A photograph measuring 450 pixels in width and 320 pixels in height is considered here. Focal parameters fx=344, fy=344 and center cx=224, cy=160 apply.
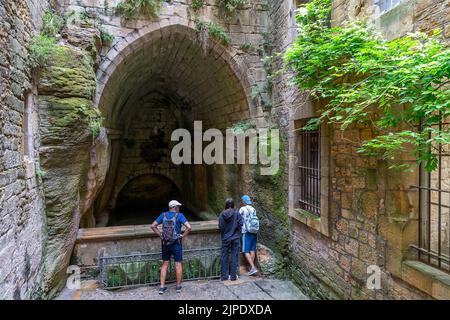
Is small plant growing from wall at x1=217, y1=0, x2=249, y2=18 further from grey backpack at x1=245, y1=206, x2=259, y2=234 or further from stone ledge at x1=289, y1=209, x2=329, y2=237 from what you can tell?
stone ledge at x1=289, y1=209, x2=329, y2=237

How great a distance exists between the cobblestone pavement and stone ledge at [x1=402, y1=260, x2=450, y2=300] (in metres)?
2.24

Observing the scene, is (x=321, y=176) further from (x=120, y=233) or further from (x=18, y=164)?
(x=18, y=164)

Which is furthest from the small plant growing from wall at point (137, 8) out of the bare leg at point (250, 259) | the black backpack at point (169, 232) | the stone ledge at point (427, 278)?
the stone ledge at point (427, 278)

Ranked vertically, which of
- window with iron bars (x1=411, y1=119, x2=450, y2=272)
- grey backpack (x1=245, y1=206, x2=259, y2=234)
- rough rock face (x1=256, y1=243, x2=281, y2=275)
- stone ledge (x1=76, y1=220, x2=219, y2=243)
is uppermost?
window with iron bars (x1=411, y1=119, x2=450, y2=272)

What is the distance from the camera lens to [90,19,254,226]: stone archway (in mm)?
6457

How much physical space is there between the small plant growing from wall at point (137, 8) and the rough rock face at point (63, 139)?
144 centimetres

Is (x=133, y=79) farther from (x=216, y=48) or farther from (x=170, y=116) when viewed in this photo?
(x=170, y=116)

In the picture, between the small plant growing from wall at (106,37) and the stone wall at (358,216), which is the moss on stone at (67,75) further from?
the stone wall at (358,216)

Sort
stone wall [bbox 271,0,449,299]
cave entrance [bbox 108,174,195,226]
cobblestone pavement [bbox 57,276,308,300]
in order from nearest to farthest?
1. stone wall [bbox 271,0,449,299]
2. cobblestone pavement [bbox 57,276,308,300]
3. cave entrance [bbox 108,174,195,226]

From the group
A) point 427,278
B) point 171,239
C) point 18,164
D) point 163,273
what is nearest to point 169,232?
point 171,239

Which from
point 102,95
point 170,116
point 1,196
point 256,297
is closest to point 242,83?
point 102,95

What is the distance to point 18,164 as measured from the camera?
3.56 metres

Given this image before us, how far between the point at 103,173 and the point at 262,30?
4099mm

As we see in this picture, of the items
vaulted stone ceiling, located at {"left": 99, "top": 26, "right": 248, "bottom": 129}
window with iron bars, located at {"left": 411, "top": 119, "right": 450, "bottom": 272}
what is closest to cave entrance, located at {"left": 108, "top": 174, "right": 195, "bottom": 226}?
vaulted stone ceiling, located at {"left": 99, "top": 26, "right": 248, "bottom": 129}
